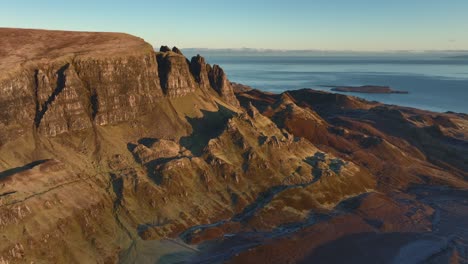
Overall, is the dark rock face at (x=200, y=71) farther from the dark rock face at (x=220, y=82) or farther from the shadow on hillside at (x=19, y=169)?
the shadow on hillside at (x=19, y=169)

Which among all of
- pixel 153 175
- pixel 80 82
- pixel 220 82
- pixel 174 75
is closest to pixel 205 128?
pixel 174 75

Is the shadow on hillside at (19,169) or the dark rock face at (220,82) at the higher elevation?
the dark rock face at (220,82)

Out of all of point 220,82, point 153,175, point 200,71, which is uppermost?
point 200,71

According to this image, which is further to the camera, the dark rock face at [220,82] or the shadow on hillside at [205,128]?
the dark rock face at [220,82]

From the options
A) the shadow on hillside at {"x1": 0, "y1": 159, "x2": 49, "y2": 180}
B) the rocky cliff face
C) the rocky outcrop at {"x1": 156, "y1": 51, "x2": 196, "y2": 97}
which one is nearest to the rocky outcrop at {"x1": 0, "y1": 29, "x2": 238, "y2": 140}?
the rocky outcrop at {"x1": 156, "y1": 51, "x2": 196, "y2": 97}

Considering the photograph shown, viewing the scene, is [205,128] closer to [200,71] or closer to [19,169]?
[200,71]

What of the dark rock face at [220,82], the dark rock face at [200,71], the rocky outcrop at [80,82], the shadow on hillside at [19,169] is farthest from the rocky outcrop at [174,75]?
the shadow on hillside at [19,169]

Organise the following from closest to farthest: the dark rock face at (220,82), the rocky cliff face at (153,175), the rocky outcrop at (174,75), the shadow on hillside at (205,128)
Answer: the rocky cliff face at (153,175)
the shadow on hillside at (205,128)
the rocky outcrop at (174,75)
the dark rock face at (220,82)

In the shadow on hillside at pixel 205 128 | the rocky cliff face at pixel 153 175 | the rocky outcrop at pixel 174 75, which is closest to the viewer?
the rocky cliff face at pixel 153 175
